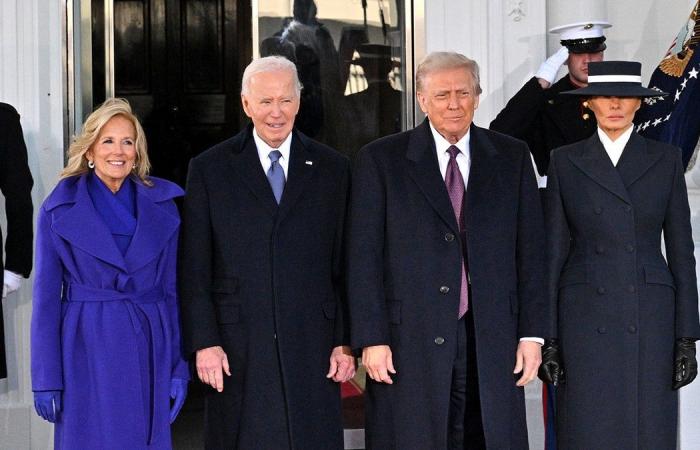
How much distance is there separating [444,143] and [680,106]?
4.98 ft

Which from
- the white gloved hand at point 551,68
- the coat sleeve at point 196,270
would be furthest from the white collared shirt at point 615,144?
the coat sleeve at point 196,270

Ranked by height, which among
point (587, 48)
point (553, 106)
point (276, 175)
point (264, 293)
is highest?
point (587, 48)

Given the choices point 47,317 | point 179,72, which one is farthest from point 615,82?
point 179,72

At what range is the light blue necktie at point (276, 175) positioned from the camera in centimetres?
416

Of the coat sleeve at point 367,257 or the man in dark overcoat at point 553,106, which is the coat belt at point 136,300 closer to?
the coat sleeve at point 367,257

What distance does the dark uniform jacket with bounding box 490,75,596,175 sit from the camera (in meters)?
5.02

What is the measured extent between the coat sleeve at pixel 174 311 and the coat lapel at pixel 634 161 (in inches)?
61.7

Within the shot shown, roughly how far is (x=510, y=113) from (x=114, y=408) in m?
2.10

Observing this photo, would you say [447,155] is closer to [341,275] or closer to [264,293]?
[341,275]

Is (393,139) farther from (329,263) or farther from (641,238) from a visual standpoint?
(641,238)

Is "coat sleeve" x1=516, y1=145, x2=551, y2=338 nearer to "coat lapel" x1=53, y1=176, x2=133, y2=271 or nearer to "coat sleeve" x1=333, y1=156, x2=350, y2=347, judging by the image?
"coat sleeve" x1=333, y1=156, x2=350, y2=347

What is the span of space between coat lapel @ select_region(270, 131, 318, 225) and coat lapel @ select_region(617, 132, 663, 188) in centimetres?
107

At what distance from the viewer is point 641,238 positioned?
4.17 meters

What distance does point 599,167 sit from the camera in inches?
166
